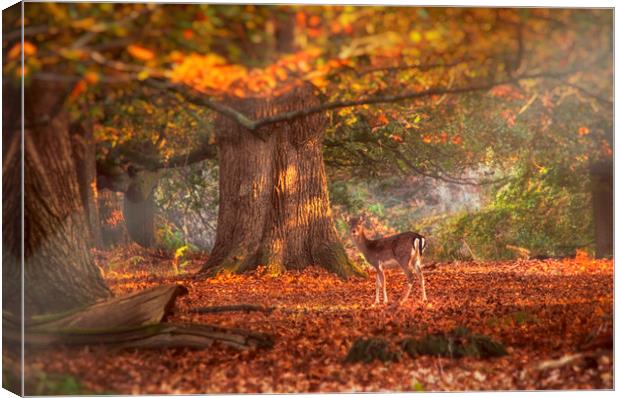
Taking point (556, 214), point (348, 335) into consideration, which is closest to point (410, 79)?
point (348, 335)

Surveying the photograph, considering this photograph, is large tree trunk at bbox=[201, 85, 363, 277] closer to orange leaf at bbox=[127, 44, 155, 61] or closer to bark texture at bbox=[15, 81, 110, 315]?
bark texture at bbox=[15, 81, 110, 315]

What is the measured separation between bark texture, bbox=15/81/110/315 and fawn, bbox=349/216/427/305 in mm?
3825

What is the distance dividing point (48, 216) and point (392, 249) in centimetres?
470

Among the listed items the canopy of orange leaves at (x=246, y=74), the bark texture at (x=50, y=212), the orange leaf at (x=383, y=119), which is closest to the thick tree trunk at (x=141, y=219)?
the bark texture at (x=50, y=212)

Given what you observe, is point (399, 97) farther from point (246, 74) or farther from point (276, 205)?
point (276, 205)

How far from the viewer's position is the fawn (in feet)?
40.3

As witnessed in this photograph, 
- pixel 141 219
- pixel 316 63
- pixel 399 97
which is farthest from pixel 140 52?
pixel 141 219

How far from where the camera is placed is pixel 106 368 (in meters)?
9.49

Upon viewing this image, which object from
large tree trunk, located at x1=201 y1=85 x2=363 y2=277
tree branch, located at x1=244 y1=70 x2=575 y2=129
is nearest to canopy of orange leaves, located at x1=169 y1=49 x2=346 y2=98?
tree branch, located at x1=244 y1=70 x2=575 y2=129

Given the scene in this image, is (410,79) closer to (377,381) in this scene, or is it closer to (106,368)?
(377,381)

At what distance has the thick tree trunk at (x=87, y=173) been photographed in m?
9.97

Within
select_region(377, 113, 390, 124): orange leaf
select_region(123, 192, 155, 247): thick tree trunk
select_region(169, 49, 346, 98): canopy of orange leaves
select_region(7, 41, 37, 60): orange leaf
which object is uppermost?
select_region(7, 41, 37, 60): orange leaf

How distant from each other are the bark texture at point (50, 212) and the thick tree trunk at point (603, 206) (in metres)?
5.88

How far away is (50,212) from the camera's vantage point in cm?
977
